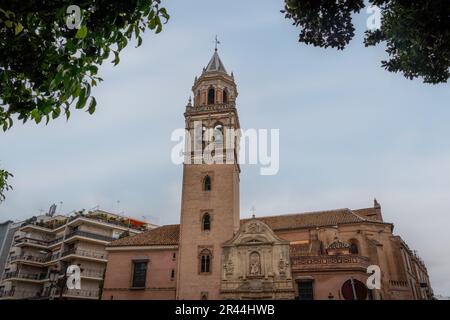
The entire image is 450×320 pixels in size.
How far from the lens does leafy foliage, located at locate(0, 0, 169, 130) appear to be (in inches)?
163

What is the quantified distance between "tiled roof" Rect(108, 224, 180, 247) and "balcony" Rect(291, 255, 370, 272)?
1163 cm

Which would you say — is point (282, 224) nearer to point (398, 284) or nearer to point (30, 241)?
point (398, 284)

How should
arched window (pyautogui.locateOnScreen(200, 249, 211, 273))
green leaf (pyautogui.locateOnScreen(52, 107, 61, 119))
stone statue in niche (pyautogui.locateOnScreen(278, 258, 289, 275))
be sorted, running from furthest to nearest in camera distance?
arched window (pyautogui.locateOnScreen(200, 249, 211, 273)) < stone statue in niche (pyautogui.locateOnScreen(278, 258, 289, 275)) < green leaf (pyautogui.locateOnScreen(52, 107, 61, 119))

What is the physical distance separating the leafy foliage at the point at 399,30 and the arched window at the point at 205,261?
2533 centimetres

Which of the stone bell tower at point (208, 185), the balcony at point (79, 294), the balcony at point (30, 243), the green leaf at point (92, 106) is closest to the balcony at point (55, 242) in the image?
the balcony at point (30, 243)

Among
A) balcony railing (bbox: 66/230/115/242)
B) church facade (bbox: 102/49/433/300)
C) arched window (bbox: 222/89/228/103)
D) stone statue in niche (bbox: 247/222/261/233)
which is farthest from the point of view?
balcony railing (bbox: 66/230/115/242)

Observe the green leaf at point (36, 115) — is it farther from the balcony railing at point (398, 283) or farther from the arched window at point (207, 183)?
the balcony railing at point (398, 283)

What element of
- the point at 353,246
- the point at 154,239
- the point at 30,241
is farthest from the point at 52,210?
the point at 353,246

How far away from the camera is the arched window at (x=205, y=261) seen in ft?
100

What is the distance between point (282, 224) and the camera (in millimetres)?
38062

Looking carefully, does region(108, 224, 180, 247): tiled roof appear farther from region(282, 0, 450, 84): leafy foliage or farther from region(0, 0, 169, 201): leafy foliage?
region(0, 0, 169, 201): leafy foliage

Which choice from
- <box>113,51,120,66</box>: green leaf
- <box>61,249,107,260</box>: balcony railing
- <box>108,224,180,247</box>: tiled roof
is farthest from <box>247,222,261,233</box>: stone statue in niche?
<box>113,51,120,66</box>: green leaf
